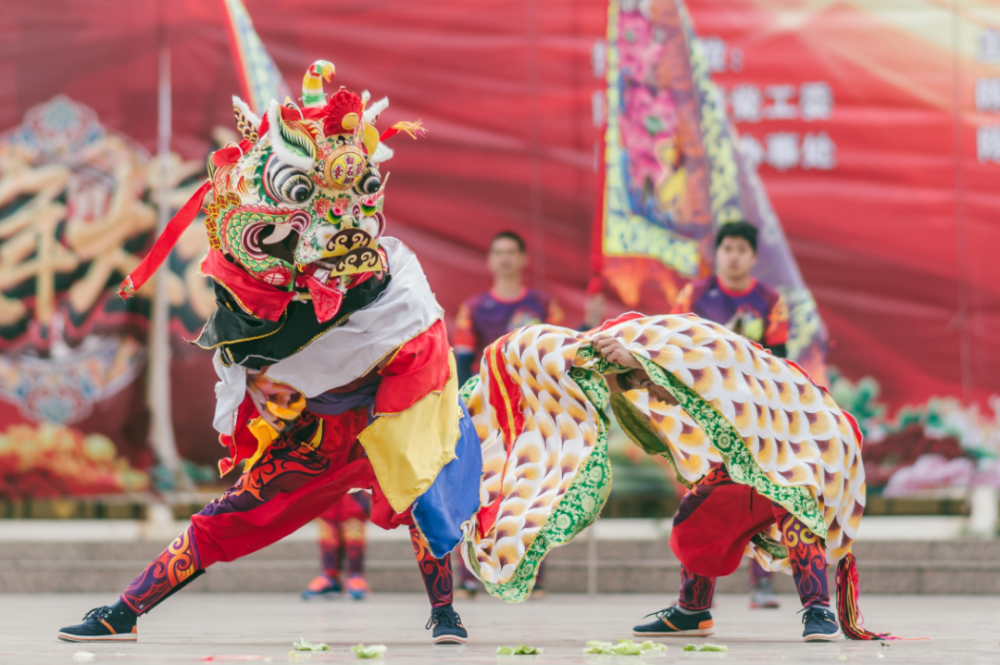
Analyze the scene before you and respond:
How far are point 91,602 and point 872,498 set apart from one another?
12.3 ft

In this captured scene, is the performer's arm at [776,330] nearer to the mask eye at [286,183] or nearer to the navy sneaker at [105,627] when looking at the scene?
the mask eye at [286,183]

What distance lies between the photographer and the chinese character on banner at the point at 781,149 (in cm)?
637

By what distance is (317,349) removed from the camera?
3.32 metres

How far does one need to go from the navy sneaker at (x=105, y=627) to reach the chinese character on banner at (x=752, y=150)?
4.08 m

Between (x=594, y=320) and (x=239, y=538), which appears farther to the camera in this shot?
(x=594, y=320)

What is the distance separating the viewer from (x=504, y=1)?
6.54 metres

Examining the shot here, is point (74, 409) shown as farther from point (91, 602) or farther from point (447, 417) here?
point (447, 417)

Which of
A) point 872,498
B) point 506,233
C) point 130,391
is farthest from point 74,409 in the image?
point 872,498

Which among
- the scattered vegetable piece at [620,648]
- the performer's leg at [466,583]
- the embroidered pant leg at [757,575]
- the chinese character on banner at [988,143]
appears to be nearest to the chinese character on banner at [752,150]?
the chinese character on banner at [988,143]

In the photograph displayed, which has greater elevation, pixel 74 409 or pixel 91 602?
pixel 74 409

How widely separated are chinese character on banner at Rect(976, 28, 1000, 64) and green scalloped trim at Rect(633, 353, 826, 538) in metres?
3.80

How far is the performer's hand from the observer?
339 cm

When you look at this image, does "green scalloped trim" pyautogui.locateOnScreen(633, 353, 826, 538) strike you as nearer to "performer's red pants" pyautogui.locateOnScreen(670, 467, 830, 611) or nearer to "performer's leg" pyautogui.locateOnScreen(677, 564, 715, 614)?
"performer's red pants" pyautogui.locateOnScreen(670, 467, 830, 611)

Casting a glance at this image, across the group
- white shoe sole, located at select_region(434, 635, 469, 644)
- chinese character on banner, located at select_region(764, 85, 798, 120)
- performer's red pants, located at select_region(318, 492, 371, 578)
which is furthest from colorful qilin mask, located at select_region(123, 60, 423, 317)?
chinese character on banner, located at select_region(764, 85, 798, 120)
